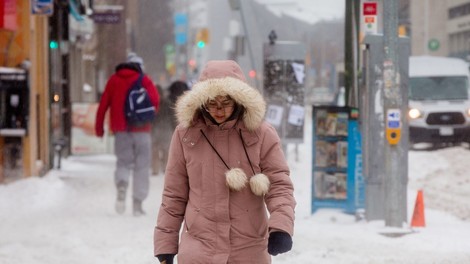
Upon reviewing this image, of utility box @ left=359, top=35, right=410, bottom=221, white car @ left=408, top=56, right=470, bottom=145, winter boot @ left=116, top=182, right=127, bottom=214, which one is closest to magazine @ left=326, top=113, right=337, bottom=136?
utility box @ left=359, top=35, right=410, bottom=221

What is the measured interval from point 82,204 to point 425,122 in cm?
1217

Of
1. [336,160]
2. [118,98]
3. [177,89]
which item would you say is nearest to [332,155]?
[336,160]

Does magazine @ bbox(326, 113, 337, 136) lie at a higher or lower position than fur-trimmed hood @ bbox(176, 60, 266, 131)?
lower

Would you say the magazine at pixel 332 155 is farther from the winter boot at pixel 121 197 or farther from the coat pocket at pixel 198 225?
the coat pocket at pixel 198 225

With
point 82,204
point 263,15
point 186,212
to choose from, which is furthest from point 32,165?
point 263,15

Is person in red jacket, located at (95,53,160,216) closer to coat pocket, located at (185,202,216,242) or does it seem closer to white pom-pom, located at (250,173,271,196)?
coat pocket, located at (185,202,216,242)

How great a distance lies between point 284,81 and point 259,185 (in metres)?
12.5

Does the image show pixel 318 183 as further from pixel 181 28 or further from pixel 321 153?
pixel 181 28

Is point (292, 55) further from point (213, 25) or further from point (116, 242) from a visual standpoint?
point (213, 25)

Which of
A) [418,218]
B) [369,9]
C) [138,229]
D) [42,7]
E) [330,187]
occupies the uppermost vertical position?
[42,7]

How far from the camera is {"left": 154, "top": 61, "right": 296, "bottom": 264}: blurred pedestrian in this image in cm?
439

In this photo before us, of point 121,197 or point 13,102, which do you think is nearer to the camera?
point 121,197

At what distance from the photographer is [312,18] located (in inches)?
1337

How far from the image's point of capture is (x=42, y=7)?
14.1m
